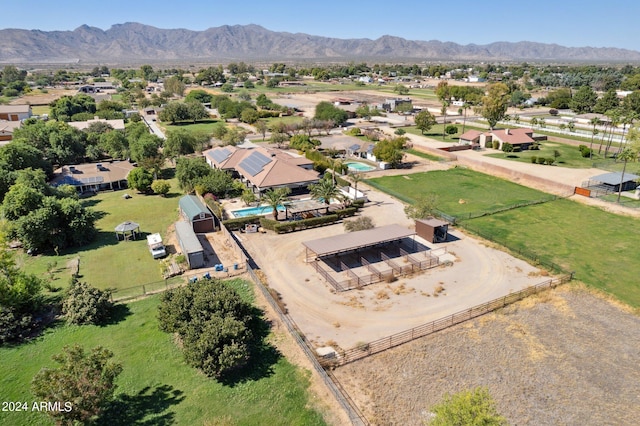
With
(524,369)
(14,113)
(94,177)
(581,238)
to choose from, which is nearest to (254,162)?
(94,177)

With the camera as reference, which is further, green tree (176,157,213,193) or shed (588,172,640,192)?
green tree (176,157,213,193)

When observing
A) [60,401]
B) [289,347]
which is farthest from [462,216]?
[60,401]

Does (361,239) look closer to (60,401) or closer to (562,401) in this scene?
(562,401)

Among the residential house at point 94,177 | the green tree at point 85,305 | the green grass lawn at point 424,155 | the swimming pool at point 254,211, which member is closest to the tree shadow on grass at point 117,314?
the green tree at point 85,305

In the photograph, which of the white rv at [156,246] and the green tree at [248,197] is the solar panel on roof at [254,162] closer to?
the green tree at [248,197]

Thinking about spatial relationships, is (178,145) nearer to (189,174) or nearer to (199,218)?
(189,174)

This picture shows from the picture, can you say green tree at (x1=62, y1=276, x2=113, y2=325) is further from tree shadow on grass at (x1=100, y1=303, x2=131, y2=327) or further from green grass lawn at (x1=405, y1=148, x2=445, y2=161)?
green grass lawn at (x1=405, y1=148, x2=445, y2=161)

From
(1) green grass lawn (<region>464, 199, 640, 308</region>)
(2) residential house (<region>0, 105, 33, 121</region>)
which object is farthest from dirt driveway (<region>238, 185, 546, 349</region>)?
(2) residential house (<region>0, 105, 33, 121</region>)
